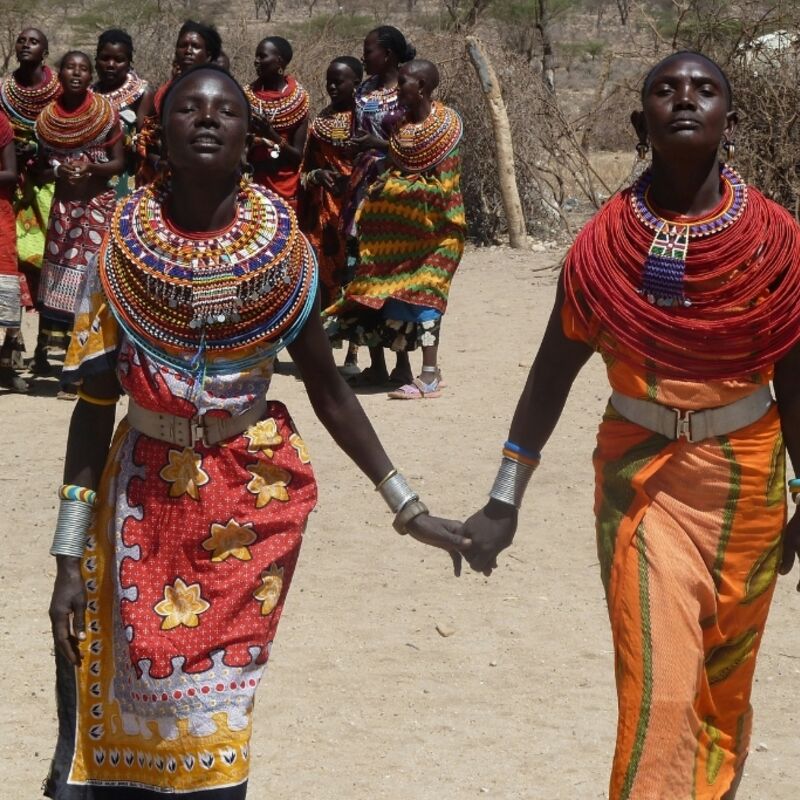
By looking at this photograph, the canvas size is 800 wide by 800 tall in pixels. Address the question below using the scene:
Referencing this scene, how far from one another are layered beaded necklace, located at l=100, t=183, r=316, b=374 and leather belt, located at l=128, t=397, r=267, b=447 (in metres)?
0.11

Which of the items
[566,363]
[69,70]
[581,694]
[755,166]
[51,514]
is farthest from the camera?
[755,166]

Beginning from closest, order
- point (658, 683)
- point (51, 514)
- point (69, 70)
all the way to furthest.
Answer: point (658, 683) → point (51, 514) → point (69, 70)

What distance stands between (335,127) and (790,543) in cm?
633

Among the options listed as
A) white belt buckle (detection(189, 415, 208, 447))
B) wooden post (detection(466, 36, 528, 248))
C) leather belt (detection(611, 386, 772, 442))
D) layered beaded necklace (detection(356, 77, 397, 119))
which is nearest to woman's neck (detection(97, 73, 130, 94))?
layered beaded necklace (detection(356, 77, 397, 119))

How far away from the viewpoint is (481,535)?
3.69 metres

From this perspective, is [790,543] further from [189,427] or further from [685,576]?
[189,427]

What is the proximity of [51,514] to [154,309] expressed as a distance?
12.0ft

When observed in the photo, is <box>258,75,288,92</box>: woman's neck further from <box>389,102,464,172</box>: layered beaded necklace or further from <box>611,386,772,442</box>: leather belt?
<box>611,386,772,442</box>: leather belt

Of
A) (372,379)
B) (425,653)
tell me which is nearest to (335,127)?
(372,379)

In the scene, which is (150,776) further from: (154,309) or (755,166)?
(755,166)

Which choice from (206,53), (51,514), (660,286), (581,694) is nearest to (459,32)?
(206,53)

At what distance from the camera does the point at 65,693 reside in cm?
330

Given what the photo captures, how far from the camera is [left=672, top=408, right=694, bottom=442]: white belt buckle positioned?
3303 mm

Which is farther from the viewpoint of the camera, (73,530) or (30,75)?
(30,75)
